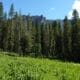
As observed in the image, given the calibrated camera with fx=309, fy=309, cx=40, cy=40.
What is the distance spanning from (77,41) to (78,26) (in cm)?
543

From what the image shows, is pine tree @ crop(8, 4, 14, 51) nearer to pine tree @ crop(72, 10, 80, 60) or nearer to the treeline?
the treeline

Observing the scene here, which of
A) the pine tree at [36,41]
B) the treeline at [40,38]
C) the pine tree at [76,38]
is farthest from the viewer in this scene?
the pine tree at [36,41]

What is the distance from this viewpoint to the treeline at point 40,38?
342 ft

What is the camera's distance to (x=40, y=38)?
139 meters

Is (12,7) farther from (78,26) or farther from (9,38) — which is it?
(78,26)

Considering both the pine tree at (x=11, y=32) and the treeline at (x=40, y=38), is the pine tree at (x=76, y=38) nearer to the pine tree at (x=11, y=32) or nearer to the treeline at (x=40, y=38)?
the treeline at (x=40, y=38)

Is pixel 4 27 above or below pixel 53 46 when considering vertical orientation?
above

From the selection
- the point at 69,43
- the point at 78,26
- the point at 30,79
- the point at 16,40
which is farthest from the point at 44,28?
the point at 30,79

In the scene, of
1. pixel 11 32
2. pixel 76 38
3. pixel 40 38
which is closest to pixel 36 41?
pixel 40 38

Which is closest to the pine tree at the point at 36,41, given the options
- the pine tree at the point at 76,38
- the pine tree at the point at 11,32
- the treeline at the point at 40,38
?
the treeline at the point at 40,38

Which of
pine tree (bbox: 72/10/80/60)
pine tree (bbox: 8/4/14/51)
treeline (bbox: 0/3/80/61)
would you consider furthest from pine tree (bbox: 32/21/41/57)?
pine tree (bbox: 72/10/80/60)

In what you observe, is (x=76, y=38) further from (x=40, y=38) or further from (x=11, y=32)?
(x=40, y=38)

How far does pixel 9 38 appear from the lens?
414ft

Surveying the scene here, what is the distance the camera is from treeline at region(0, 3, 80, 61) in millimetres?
104188
